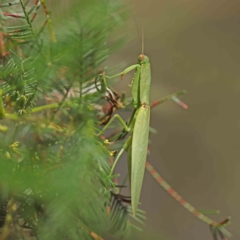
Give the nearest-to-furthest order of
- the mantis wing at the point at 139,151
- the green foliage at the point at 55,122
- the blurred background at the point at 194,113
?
the green foliage at the point at 55,122 → the mantis wing at the point at 139,151 → the blurred background at the point at 194,113

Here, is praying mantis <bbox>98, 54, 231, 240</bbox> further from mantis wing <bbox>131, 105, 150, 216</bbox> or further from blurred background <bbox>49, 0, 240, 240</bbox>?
blurred background <bbox>49, 0, 240, 240</bbox>

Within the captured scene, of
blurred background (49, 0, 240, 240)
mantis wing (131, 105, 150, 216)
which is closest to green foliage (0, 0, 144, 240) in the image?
mantis wing (131, 105, 150, 216)

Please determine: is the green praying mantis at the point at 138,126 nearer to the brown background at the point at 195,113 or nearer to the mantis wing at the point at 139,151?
the mantis wing at the point at 139,151

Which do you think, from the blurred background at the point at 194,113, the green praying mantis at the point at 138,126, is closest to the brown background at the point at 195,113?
the blurred background at the point at 194,113

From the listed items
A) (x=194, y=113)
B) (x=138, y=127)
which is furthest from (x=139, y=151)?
(x=194, y=113)

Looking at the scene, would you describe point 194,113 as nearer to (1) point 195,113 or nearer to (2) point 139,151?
(1) point 195,113

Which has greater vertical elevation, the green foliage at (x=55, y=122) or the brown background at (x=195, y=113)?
the brown background at (x=195, y=113)

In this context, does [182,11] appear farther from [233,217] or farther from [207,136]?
[233,217]
